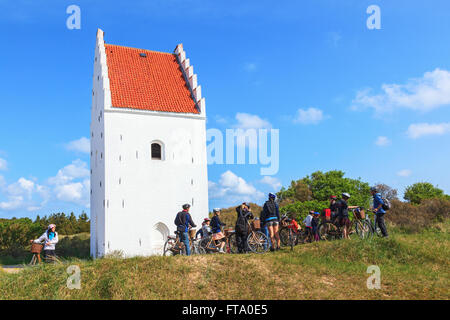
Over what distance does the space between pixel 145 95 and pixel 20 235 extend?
51.2ft

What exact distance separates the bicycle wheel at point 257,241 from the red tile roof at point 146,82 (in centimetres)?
1107

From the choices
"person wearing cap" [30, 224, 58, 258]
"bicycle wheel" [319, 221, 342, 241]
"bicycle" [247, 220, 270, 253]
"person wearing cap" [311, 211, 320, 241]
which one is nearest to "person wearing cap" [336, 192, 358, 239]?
"bicycle wheel" [319, 221, 342, 241]

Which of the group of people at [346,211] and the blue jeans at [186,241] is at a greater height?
the group of people at [346,211]

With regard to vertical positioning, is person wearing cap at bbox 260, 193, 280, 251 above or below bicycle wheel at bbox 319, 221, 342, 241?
above

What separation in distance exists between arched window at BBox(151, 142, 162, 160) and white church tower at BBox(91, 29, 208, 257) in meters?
0.06

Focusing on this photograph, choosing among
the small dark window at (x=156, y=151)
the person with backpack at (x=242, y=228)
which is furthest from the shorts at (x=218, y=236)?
the small dark window at (x=156, y=151)

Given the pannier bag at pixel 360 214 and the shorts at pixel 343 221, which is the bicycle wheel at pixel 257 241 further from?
the pannier bag at pixel 360 214

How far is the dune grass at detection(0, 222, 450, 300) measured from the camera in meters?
9.60

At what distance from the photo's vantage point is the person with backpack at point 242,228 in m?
13.4

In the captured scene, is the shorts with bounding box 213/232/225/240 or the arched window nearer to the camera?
the shorts with bounding box 213/232/225/240

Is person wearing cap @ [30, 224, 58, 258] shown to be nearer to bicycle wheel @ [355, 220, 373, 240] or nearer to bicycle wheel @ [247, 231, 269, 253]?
bicycle wheel @ [247, 231, 269, 253]

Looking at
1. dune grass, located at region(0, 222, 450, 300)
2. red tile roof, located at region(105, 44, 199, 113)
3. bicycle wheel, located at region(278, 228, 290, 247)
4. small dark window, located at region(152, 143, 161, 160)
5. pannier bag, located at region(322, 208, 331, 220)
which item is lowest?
dune grass, located at region(0, 222, 450, 300)

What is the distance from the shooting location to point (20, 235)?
28.9m
